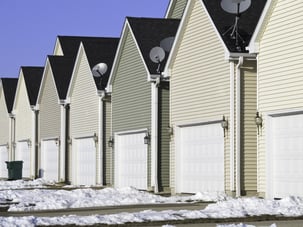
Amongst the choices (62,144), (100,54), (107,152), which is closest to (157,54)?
(107,152)

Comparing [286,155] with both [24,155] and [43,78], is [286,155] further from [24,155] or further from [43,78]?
[24,155]

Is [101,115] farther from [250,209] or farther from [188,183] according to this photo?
[250,209]

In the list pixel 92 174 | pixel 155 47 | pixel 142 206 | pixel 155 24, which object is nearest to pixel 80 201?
pixel 142 206

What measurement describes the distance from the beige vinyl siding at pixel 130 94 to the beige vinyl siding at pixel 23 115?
14.8 metres

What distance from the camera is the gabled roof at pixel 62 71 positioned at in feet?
137

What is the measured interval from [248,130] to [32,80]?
90.2 feet

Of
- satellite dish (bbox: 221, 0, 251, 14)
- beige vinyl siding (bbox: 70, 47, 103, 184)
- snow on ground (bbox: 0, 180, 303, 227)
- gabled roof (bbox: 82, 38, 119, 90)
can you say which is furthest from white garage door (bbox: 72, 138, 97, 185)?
satellite dish (bbox: 221, 0, 251, 14)

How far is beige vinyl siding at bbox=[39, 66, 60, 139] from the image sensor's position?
42812 mm

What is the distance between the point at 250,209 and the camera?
59.6 feet

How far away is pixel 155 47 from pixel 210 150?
6243 millimetres

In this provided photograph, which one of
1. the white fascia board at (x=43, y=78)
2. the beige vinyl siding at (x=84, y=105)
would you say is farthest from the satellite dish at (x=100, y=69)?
the white fascia board at (x=43, y=78)

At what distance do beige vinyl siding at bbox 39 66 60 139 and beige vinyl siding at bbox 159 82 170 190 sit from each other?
13482 millimetres

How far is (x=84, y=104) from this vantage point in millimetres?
38094

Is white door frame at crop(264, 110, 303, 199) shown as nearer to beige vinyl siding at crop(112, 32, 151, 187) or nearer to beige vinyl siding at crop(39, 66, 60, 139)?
beige vinyl siding at crop(112, 32, 151, 187)
